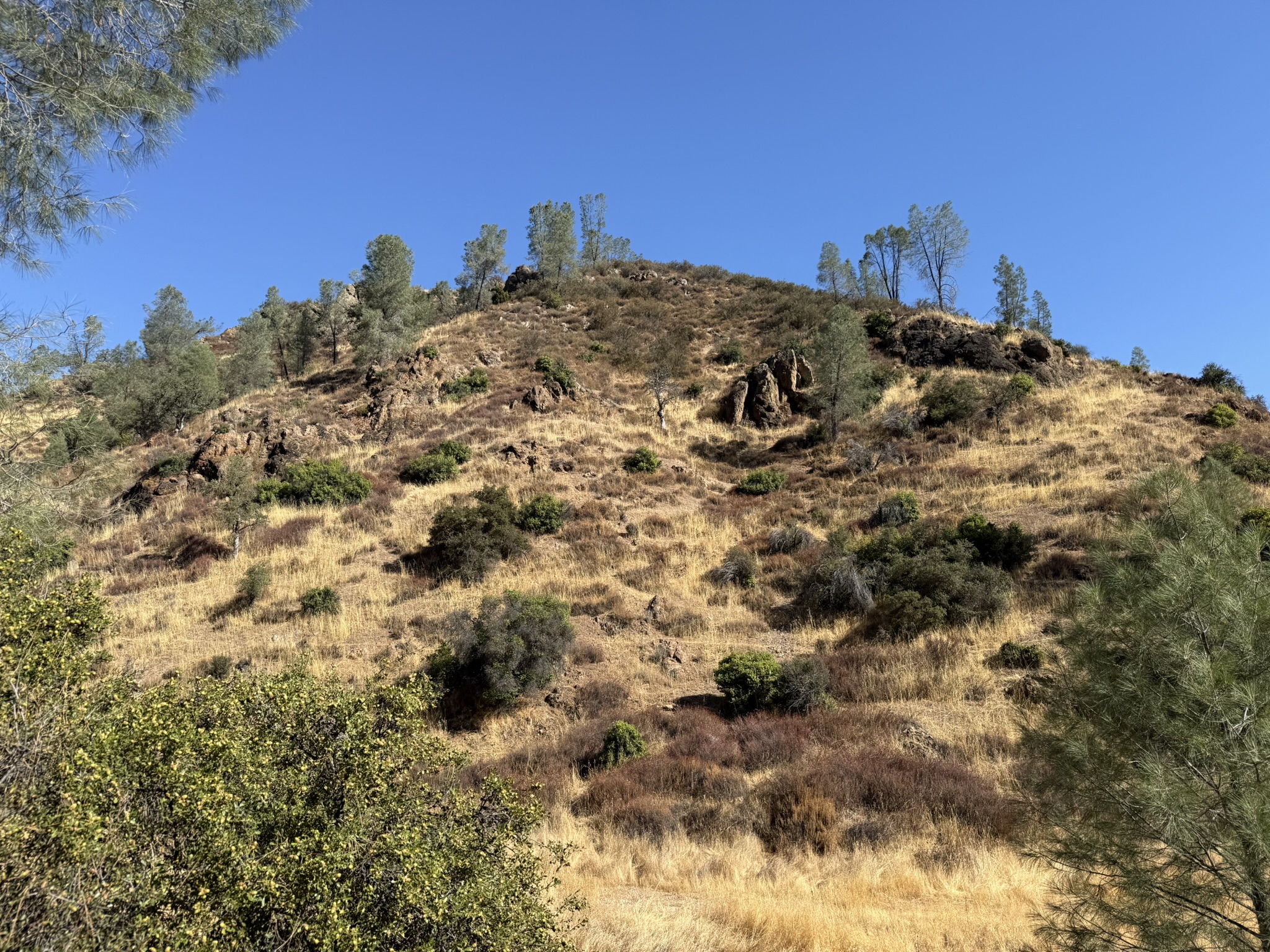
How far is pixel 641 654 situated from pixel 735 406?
1984 centimetres

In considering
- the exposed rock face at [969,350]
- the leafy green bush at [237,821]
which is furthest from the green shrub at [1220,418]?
the leafy green bush at [237,821]

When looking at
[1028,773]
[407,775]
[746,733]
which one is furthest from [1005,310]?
[407,775]

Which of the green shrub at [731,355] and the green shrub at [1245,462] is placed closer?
the green shrub at [1245,462]

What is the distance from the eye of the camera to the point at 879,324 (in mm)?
37875

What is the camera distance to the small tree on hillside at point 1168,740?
12.1ft

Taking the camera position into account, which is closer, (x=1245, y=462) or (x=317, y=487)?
(x=1245, y=462)

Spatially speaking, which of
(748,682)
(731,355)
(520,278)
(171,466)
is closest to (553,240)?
(520,278)

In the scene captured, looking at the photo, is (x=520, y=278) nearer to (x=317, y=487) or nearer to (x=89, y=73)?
(x=317, y=487)

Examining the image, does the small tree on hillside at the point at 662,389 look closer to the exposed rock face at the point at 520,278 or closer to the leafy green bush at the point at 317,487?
the leafy green bush at the point at 317,487

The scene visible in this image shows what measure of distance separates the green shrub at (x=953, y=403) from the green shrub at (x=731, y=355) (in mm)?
12332

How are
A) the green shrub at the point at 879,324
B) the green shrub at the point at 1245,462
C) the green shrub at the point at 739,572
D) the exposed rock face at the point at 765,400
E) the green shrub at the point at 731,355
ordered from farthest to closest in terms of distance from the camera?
the green shrub at the point at 731,355
the green shrub at the point at 879,324
the exposed rock face at the point at 765,400
the green shrub at the point at 1245,462
the green shrub at the point at 739,572

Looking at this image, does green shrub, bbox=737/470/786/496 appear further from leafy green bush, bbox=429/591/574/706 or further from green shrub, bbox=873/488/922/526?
leafy green bush, bbox=429/591/574/706

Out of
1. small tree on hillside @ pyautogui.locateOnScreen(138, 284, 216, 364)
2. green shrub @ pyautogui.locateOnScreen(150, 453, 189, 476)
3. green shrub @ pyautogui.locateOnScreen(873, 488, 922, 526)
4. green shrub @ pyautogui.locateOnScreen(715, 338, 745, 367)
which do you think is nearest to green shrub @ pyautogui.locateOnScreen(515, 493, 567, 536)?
green shrub @ pyautogui.locateOnScreen(873, 488, 922, 526)

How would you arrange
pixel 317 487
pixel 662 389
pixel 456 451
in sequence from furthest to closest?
pixel 662 389, pixel 456 451, pixel 317 487
